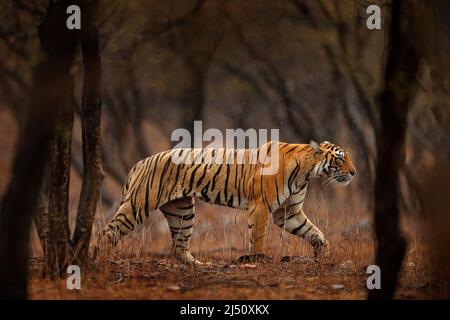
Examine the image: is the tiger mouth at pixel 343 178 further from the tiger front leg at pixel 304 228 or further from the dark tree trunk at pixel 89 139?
the dark tree trunk at pixel 89 139

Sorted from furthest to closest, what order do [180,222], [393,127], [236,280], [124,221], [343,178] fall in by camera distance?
[343,178] < [180,222] < [124,221] < [236,280] < [393,127]

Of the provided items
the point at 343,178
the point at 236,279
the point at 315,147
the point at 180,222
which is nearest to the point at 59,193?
the point at 236,279

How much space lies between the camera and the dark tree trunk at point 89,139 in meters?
7.57

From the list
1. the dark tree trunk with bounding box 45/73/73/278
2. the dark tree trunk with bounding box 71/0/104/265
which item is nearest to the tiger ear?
the dark tree trunk with bounding box 71/0/104/265

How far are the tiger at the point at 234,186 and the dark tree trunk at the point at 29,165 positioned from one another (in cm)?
360

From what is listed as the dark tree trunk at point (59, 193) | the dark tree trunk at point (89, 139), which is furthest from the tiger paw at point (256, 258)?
the dark tree trunk at point (59, 193)

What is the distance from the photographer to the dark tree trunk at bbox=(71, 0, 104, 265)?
757 cm

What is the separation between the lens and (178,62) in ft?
54.6

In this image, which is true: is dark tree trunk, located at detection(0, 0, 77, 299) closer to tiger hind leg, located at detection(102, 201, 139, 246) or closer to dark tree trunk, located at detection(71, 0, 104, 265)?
dark tree trunk, located at detection(71, 0, 104, 265)

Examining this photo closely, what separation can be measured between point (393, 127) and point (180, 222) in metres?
4.59

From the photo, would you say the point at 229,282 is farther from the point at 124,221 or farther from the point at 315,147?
the point at 315,147

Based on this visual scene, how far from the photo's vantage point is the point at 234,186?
1028 centimetres
